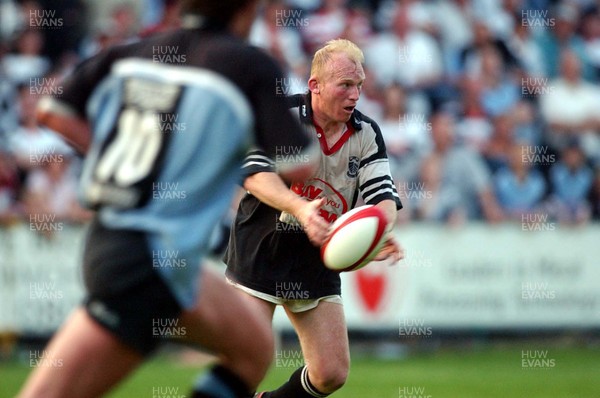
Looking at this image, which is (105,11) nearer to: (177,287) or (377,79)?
(377,79)

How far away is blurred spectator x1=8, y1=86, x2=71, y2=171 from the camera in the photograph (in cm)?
1296

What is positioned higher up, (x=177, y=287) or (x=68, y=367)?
(x=177, y=287)

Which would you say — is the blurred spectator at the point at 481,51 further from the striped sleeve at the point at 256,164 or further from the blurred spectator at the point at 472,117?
the striped sleeve at the point at 256,164

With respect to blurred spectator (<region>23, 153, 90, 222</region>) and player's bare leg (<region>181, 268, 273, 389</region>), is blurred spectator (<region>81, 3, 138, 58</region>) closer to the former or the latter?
blurred spectator (<region>23, 153, 90, 222</region>)

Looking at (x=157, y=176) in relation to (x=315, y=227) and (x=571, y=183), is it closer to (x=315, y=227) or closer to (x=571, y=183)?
(x=315, y=227)

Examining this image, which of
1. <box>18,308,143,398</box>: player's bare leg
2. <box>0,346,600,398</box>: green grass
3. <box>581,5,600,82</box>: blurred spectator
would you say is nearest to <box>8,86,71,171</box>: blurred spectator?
<box>0,346,600,398</box>: green grass

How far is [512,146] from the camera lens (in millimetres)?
13992

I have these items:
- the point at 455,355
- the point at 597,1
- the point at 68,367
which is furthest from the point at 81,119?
the point at 597,1

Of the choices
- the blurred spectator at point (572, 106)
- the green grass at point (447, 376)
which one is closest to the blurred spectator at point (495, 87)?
the blurred spectator at point (572, 106)

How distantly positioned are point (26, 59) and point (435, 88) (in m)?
5.46

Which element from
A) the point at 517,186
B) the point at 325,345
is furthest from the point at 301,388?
the point at 517,186

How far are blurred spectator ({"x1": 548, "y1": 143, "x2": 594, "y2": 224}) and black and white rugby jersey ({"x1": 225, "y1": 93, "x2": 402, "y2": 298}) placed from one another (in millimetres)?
7445

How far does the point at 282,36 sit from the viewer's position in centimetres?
1454

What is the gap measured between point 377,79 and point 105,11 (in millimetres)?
4291
